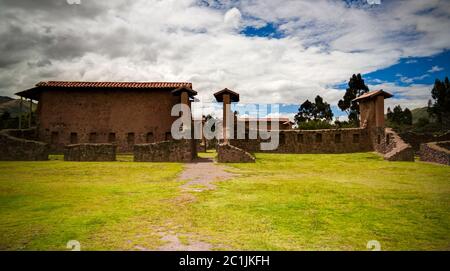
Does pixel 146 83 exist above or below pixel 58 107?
above

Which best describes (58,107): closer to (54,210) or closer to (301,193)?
(54,210)

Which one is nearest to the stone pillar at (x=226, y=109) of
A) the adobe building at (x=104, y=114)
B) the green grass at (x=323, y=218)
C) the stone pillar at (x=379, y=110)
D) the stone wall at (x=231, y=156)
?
the stone wall at (x=231, y=156)

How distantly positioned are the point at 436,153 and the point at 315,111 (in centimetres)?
5544

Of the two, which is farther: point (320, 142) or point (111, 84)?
point (320, 142)

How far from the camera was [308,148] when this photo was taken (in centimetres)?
3281

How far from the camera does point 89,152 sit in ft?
66.8

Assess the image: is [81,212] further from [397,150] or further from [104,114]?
[104,114]

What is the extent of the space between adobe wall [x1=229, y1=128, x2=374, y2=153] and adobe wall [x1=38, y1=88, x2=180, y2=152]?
27.8 ft

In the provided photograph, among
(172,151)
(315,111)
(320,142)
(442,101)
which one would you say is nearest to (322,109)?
(315,111)

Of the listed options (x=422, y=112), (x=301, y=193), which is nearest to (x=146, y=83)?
(x=301, y=193)

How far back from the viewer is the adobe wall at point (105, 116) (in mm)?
29594

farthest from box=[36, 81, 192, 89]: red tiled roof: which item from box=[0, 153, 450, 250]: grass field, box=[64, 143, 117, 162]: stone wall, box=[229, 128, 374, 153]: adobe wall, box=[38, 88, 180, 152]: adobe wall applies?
box=[0, 153, 450, 250]: grass field

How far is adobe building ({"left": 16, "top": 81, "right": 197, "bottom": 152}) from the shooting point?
29.6 metres
